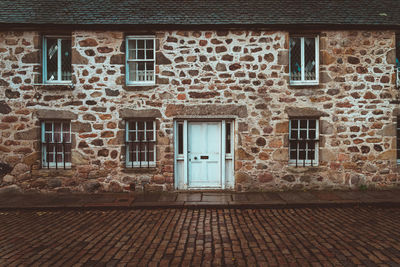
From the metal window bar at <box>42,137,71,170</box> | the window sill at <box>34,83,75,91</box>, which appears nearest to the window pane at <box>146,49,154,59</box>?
the window sill at <box>34,83,75,91</box>

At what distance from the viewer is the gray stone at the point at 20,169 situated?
780cm

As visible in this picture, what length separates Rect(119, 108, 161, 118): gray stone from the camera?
25.7 ft

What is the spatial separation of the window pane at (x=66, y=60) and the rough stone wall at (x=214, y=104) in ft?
1.59

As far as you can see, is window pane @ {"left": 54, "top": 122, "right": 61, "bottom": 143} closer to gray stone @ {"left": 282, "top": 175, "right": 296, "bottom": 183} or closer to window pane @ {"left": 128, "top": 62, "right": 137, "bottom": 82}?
window pane @ {"left": 128, "top": 62, "right": 137, "bottom": 82}

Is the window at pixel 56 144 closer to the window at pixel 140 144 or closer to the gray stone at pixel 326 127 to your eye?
the window at pixel 140 144

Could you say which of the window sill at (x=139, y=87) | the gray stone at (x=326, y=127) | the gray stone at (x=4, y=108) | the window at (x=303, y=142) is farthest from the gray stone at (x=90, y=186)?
the gray stone at (x=326, y=127)

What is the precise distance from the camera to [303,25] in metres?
7.85

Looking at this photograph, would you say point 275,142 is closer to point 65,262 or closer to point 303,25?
point 303,25

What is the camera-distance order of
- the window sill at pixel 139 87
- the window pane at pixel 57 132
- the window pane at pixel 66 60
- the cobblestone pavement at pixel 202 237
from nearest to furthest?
the cobblestone pavement at pixel 202 237 < the window sill at pixel 139 87 < the window pane at pixel 57 132 < the window pane at pixel 66 60

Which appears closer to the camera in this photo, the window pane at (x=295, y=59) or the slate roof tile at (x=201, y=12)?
the slate roof tile at (x=201, y=12)

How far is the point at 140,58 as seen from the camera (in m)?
8.16

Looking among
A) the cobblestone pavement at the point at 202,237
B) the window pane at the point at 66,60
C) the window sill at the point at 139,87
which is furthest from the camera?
the window pane at the point at 66,60

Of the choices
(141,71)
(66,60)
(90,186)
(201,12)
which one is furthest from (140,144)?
(201,12)

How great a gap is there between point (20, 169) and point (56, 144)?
1.26 metres
